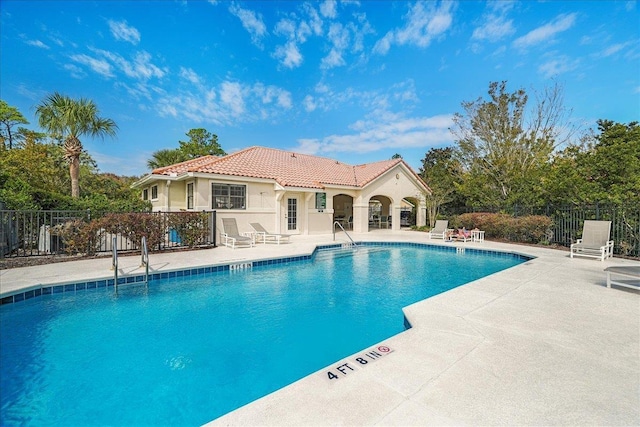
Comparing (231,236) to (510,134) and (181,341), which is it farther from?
(510,134)

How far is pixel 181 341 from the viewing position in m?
4.90

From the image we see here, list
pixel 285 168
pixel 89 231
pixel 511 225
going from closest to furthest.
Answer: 1. pixel 89 231
2. pixel 511 225
3. pixel 285 168

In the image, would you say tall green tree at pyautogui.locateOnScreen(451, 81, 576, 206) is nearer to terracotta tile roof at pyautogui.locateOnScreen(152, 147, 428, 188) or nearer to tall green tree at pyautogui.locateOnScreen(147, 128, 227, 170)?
terracotta tile roof at pyautogui.locateOnScreen(152, 147, 428, 188)

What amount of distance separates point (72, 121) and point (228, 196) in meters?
10.3

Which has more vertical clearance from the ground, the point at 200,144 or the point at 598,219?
the point at 200,144

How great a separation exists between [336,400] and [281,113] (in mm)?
26702

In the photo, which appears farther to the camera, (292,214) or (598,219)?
(292,214)

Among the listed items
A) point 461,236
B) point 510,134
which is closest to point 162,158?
point 461,236

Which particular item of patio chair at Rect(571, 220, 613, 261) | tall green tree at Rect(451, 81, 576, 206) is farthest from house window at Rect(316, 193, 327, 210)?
patio chair at Rect(571, 220, 613, 261)

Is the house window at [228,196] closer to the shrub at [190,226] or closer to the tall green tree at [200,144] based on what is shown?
the shrub at [190,226]

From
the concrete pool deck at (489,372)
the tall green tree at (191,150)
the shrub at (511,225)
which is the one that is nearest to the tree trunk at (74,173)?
the tall green tree at (191,150)

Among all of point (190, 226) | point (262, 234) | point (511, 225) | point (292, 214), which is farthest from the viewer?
point (292, 214)

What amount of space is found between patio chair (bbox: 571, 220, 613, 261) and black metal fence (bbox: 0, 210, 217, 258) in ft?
55.8

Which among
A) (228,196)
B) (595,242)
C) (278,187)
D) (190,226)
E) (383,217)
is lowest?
(595,242)
